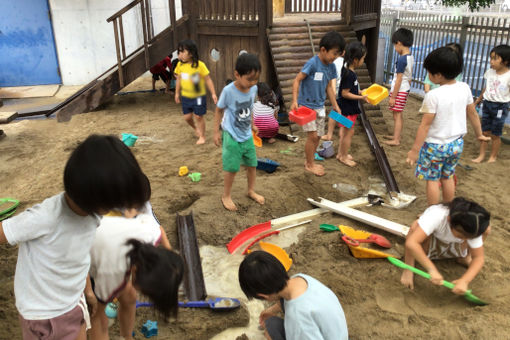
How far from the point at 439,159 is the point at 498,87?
248 cm

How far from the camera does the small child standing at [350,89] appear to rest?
197 inches

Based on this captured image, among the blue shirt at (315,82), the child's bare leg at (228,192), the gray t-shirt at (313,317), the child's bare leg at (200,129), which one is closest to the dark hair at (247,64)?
the child's bare leg at (228,192)

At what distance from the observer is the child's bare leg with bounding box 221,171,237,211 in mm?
4012

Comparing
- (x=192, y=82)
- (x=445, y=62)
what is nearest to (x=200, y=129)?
(x=192, y=82)

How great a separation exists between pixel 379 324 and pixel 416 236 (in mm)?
621

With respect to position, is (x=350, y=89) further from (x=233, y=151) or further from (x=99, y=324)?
(x=99, y=324)

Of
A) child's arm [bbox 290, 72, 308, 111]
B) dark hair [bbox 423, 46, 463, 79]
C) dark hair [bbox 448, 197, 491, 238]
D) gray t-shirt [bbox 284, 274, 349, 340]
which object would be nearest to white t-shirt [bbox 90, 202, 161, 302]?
gray t-shirt [bbox 284, 274, 349, 340]

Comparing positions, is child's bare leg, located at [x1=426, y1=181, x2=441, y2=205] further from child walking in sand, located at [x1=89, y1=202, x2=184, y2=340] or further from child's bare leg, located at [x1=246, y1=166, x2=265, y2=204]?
child walking in sand, located at [x1=89, y1=202, x2=184, y2=340]

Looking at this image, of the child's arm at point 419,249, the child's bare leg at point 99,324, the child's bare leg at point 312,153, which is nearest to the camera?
the child's bare leg at point 99,324

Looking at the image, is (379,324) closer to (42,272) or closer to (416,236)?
(416,236)

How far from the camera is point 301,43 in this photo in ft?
23.6

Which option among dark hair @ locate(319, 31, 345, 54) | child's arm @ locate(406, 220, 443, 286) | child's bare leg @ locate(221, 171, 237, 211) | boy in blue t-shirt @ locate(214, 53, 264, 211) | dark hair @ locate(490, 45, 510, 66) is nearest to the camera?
child's arm @ locate(406, 220, 443, 286)

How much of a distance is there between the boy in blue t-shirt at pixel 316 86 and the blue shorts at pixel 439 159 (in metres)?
1.42

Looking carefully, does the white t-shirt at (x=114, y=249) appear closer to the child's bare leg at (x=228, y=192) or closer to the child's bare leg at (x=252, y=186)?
the child's bare leg at (x=228, y=192)
